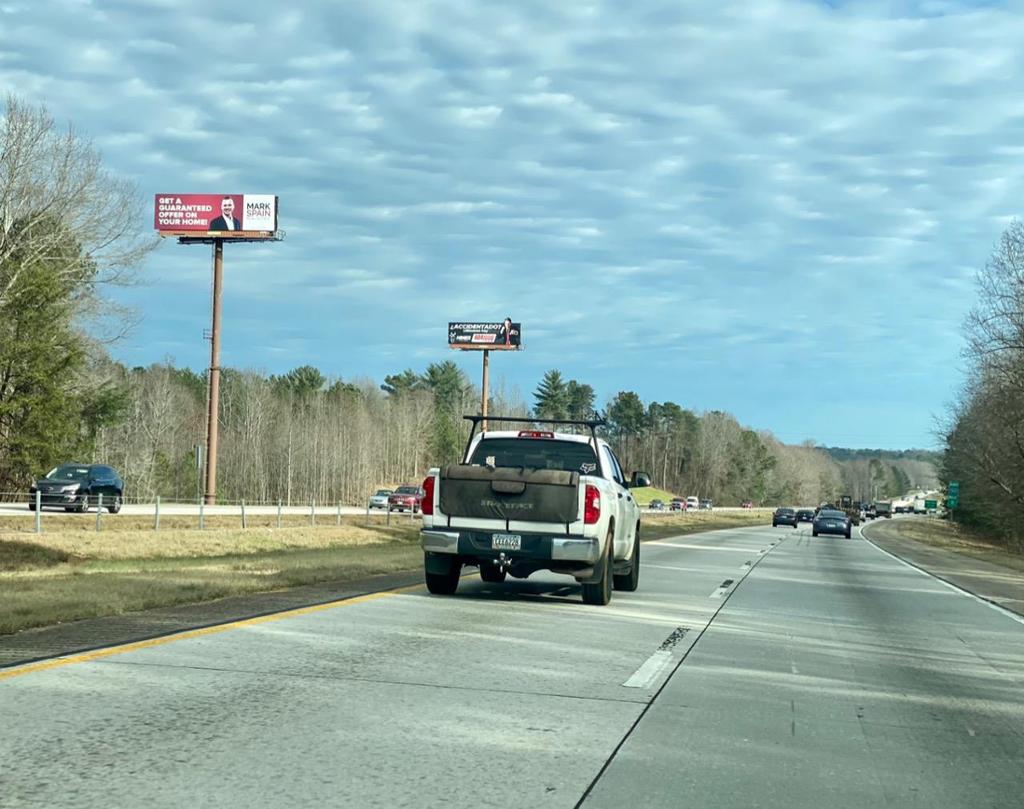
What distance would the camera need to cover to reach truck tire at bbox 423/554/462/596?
14.8m

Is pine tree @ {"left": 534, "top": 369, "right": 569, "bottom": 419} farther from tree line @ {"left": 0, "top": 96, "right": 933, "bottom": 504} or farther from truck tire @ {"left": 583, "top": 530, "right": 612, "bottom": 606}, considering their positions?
truck tire @ {"left": 583, "top": 530, "right": 612, "bottom": 606}

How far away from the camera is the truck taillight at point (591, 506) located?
1371 cm

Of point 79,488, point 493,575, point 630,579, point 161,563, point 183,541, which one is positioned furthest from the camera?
point 79,488

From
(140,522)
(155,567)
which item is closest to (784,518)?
(140,522)

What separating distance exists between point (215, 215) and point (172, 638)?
6951cm

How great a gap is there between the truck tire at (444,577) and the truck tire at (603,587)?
66.0 inches

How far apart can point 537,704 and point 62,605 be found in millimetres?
6655

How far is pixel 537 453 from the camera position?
15625 mm

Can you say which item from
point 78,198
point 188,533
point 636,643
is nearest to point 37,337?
point 78,198

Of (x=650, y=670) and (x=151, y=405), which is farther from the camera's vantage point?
(x=151, y=405)

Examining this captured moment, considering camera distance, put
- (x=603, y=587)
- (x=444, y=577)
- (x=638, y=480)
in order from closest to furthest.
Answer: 1. (x=603, y=587)
2. (x=444, y=577)
3. (x=638, y=480)

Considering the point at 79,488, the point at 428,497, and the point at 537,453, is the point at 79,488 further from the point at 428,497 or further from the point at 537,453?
the point at 428,497

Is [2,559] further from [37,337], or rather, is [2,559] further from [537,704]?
[37,337]

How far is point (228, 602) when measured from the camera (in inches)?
536
